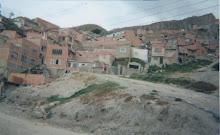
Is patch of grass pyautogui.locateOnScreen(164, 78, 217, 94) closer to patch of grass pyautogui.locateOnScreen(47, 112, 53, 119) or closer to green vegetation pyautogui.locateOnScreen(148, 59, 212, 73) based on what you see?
green vegetation pyautogui.locateOnScreen(148, 59, 212, 73)

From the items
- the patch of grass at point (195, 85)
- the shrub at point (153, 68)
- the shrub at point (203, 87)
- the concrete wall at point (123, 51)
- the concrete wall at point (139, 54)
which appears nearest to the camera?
the shrub at point (203, 87)

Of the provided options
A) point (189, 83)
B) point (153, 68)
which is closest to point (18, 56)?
point (153, 68)

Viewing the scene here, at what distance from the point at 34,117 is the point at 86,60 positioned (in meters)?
28.5

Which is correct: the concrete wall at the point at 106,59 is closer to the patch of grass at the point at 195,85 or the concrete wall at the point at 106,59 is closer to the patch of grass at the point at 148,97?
the patch of grass at the point at 195,85

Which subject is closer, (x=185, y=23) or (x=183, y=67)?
(x=183, y=67)

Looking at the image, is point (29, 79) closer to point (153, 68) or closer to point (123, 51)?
point (123, 51)

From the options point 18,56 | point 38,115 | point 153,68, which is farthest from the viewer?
point 153,68

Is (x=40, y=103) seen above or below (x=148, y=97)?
below

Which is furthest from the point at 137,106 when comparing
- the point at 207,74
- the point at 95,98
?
the point at 207,74

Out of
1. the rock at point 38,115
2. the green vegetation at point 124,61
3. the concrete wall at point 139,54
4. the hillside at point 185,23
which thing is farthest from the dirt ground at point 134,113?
the hillside at point 185,23

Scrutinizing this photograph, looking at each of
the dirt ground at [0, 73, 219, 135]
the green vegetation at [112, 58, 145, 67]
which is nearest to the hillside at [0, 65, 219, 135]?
the dirt ground at [0, 73, 219, 135]

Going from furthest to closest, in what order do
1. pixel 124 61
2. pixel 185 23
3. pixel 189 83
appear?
pixel 185 23
pixel 124 61
pixel 189 83

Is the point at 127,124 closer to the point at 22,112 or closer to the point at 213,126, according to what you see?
the point at 213,126

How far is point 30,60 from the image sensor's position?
49.3 m
